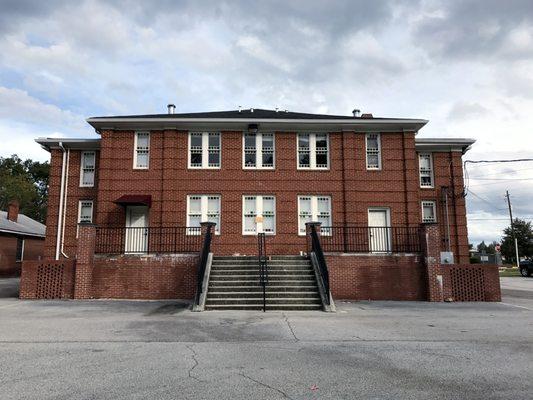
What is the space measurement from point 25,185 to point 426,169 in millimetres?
48593

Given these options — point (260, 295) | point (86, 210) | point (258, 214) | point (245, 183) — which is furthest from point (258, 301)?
point (86, 210)

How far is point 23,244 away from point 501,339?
31.1 m

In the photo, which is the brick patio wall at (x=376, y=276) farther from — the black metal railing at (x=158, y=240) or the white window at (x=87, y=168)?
the white window at (x=87, y=168)

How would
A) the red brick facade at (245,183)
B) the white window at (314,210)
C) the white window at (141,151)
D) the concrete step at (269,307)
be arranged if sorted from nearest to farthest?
1. the concrete step at (269,307)
2. the red brick facade at (245,183)
3. the white window at (314,210)
4. the white window at (141,151)

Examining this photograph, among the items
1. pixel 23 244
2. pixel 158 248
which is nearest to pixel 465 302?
pixel 158 248

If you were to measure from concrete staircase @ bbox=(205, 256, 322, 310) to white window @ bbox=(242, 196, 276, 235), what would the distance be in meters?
3.28

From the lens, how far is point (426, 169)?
22156 mm

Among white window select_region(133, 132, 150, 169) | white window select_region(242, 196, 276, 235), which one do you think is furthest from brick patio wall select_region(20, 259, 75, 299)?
white window select_region(242, 196, 276, 235)

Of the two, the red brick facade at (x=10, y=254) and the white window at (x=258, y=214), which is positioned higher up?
the white window at (x=258, y=214)

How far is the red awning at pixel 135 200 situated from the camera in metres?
18.1

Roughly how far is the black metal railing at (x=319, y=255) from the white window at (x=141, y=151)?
318 inches

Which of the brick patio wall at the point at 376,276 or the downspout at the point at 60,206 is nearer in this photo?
the brick patio wall at the point at 376,276

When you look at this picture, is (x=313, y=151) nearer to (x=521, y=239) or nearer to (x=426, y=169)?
(x=426, y=169)

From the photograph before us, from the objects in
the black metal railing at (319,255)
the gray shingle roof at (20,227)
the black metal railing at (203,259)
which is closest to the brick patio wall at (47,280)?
the black metal railing at (203,259)
